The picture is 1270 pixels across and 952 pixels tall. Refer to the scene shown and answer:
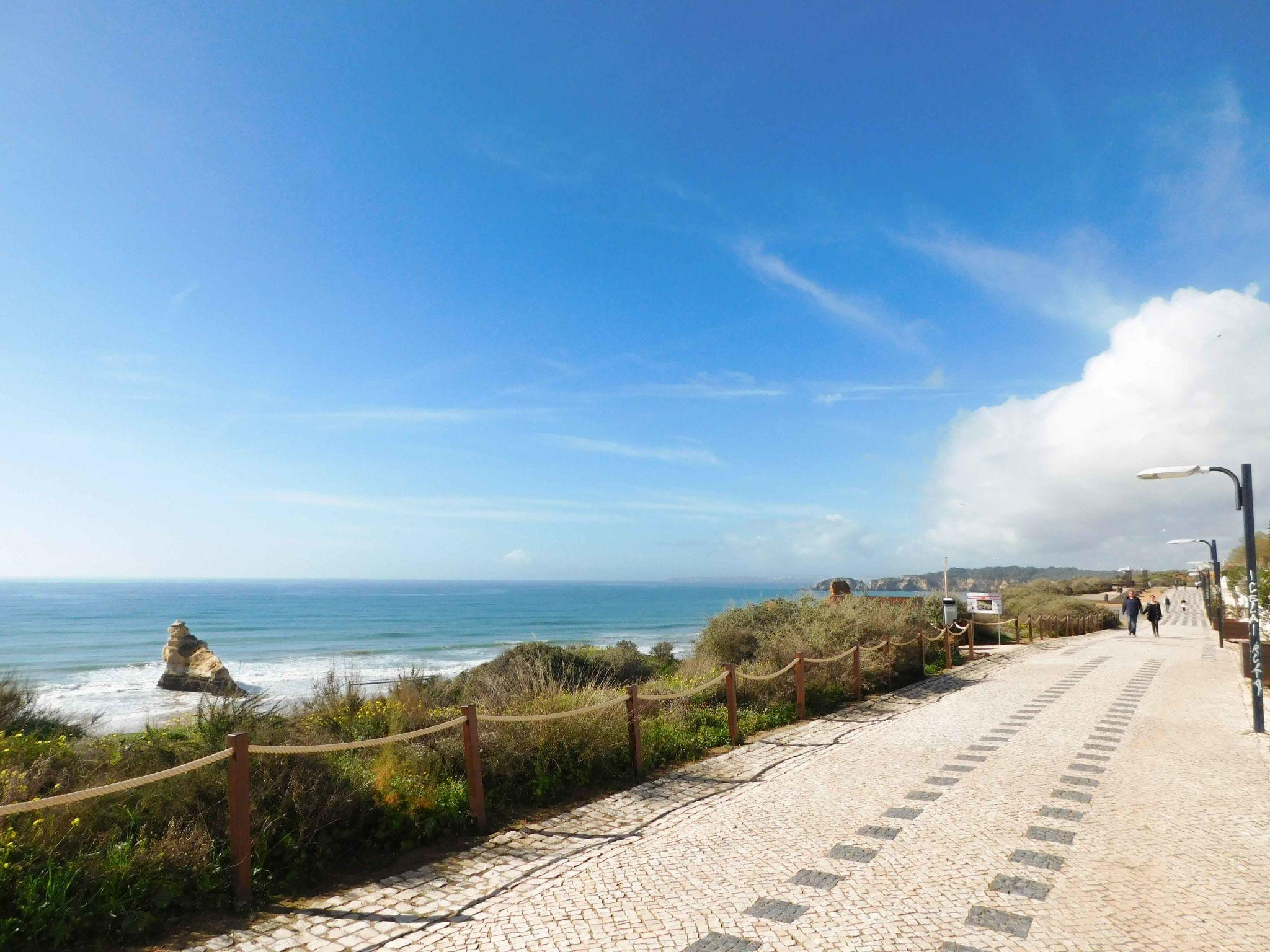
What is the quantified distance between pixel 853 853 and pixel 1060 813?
2229 mm

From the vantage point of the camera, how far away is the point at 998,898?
4.55m

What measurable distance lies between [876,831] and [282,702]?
646 cm

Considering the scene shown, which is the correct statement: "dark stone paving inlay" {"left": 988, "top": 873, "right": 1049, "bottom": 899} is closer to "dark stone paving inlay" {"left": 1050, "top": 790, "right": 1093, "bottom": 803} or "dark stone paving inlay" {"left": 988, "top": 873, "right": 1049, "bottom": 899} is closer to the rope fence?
"dark stone paving inlay" {"left": 1050, "top": 790, "right": 1093, "bottom": 803}

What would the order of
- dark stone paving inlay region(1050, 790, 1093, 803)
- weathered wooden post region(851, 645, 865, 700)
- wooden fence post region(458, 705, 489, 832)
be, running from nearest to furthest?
wooden fence post region(458, 705, 489, 832), dark stone paving inlay region(1050, 790, 1093, 803), weathered wooden post region(851, 645, 865, 700)

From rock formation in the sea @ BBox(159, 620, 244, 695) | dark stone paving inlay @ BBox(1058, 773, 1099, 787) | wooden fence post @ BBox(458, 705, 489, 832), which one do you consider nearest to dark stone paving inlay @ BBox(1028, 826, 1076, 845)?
dark stone paving inlay @ BBox(1058, 773, 1099, 787)

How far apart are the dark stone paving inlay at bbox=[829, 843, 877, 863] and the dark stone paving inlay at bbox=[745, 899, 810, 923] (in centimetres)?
95

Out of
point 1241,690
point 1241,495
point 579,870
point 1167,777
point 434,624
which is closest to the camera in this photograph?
point 579,870

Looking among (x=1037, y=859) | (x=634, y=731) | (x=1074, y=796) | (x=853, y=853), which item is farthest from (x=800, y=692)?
(x=1037, y=859)

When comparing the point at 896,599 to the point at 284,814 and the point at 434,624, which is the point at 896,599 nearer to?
the point at 284,814

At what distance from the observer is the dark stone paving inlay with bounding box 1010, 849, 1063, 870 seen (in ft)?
16.7

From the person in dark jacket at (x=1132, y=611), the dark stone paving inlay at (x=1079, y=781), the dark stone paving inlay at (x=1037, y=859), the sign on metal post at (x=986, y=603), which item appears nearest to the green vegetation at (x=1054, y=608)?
the person in dark jacket at (x=1132, y=611)

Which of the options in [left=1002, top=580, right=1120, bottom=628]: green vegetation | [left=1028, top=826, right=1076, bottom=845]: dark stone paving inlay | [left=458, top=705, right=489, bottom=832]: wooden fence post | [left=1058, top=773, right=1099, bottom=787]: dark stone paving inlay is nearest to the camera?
[left=1028, top=826, right=1076, bottom=845]: dark stone paving inlay

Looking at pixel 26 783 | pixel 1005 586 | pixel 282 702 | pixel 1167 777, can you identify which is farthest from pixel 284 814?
pixel 1005 586

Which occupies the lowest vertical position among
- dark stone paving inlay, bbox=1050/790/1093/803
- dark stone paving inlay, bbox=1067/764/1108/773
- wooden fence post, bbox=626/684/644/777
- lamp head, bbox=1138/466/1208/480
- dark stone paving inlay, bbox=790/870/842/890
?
dark stone paving inlay, bbox=1067/764/1108/773
